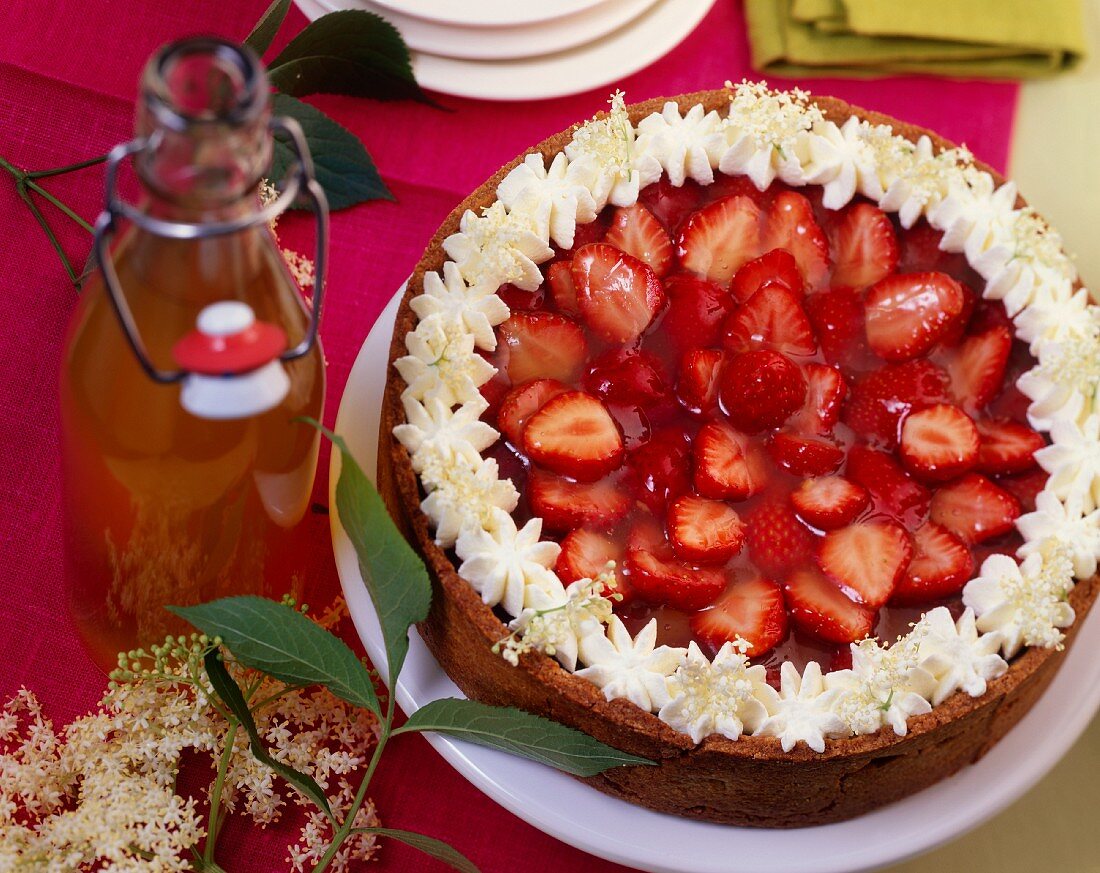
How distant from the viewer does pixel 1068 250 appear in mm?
2545

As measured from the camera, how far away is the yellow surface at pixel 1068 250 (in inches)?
82.7

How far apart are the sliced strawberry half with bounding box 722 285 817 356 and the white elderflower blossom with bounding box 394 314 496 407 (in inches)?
14.3

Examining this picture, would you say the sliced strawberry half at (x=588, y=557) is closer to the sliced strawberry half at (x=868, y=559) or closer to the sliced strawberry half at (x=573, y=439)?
the sliced strawberry half at (x=573, y=439)

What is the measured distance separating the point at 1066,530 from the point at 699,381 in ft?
1.75

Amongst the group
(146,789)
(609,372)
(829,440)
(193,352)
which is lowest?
(146,789)

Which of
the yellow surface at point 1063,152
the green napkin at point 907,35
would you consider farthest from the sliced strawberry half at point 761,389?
the yellow surface at point 1063,152

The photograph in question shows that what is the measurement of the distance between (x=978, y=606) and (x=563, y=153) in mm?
868

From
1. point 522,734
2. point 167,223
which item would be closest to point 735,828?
point 522,734

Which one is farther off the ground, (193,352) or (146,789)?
(193,352)

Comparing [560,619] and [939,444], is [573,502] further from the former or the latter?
[939,444]

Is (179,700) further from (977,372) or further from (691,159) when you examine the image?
(977,372)

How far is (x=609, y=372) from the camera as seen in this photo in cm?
180

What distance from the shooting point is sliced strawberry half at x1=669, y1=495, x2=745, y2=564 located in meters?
1.71

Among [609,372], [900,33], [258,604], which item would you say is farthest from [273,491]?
[900,33]
